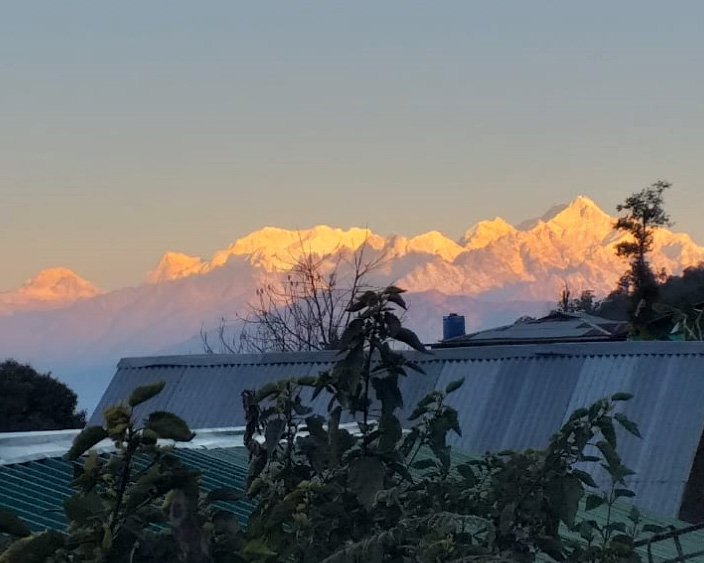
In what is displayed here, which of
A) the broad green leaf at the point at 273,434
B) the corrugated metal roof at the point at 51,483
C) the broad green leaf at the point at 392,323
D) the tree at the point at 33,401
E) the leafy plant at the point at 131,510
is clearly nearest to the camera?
the leafy plant at the point at 131,510

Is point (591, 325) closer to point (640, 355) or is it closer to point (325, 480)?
point (640, 355)

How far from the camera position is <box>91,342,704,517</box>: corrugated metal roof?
1314 centimetres

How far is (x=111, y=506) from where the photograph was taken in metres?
2.35

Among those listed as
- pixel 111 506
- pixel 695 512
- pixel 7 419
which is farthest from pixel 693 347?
pixel 7 419

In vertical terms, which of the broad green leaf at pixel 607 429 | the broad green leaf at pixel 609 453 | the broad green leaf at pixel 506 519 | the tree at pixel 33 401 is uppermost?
the tree at pixel 33 401

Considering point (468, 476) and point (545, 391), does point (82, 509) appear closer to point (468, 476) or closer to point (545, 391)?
point (468, 476)

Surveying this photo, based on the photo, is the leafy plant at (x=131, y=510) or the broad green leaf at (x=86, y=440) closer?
the leafy plant at (x=131, y=510)

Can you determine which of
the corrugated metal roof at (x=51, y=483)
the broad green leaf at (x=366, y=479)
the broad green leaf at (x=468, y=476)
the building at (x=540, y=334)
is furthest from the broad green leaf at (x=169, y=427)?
the building at (x=540, y=334)

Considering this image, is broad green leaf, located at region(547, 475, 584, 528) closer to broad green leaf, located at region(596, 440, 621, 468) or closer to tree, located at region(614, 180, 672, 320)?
broad green leaf, located at region(596, 440, 621, 468)

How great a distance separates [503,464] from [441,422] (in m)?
0.28

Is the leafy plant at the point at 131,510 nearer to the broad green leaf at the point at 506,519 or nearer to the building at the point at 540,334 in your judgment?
the broad green leaf at the point at 506,519

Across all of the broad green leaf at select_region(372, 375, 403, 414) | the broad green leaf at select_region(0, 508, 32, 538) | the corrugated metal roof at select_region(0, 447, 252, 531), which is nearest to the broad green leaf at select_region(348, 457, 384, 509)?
the broad green leaf at select_region(372, 375, 403, 414)

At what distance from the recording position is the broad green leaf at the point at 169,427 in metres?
2.23

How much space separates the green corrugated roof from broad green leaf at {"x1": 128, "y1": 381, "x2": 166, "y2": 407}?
8.37ft
